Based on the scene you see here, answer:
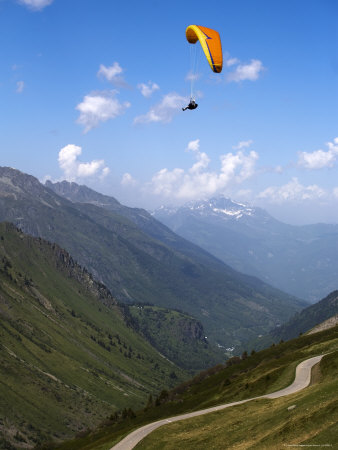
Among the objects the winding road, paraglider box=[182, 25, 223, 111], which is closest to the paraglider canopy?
paraglider box=[182, 25, 223, 111]

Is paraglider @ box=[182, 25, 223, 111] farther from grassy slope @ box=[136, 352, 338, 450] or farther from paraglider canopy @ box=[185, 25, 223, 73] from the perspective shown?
grassy slope @ box=[136, 352, 338, 450]

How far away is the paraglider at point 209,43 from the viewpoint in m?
74.3

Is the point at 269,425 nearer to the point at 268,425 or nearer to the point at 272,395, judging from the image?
the point at 268,425

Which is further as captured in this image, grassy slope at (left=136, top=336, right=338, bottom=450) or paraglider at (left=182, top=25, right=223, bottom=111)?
paraglider at (left=182, top=25, right=223, bottom=111)

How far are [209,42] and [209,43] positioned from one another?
1.41ft

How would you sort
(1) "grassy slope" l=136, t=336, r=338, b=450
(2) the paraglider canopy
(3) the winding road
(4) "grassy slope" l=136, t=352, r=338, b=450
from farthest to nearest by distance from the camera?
(3) the winding road
(2) the paraglider canopy
(1) "grassy slope" l=136, t=336, r=338, b=450
(4) "grassy slope" l=136, t=352, r=338, b=450

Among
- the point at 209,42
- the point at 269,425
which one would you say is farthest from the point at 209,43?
the point at 269,425

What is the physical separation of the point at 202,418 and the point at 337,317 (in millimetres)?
133828

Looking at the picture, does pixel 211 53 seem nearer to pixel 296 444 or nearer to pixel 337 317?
pixel 296 444

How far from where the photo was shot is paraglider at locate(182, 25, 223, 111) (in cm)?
7431

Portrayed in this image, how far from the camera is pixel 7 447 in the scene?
19762 cm

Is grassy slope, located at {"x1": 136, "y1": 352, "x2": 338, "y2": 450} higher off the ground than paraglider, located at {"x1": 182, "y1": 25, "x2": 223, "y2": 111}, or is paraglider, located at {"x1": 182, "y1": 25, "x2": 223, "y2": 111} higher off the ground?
paraglider, located at {"x1": 182, "y1": 25, "x2": 223, "y2": 111}

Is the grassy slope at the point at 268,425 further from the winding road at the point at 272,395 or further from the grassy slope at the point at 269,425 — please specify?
the winding road at the point at 272,395

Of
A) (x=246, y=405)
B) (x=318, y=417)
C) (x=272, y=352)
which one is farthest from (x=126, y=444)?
(x=272, y=352)
